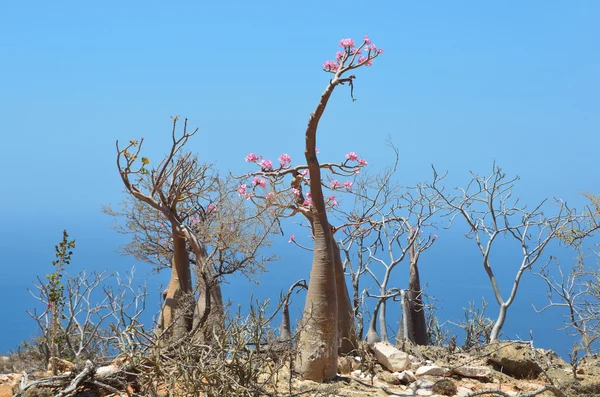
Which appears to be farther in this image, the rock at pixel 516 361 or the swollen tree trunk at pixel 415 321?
the swollen tree trunk at pixel 415 321

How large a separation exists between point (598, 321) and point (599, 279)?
0.60 meters

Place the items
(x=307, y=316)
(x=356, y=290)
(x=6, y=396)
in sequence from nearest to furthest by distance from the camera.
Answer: (x=6, y=396)
(x=307, y=316)
(x=356, y=290)

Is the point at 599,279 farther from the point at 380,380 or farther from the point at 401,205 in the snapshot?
the point at 380,380

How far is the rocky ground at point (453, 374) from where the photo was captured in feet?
20.5

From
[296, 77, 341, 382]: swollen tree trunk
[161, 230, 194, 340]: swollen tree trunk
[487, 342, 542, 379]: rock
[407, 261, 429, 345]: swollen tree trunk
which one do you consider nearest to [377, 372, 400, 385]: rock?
[296, 77, 341, 382]: swollen tree trunk

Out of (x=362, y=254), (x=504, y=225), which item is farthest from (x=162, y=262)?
(x=504, y=225)

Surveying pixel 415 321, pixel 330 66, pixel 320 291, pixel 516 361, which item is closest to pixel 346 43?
pixel 330 66

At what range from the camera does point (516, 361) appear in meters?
7.06

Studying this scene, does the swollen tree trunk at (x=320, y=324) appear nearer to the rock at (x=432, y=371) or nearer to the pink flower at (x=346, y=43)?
the rock at (x=432, y=371)

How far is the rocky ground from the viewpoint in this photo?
6.25m

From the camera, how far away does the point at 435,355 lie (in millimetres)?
7598

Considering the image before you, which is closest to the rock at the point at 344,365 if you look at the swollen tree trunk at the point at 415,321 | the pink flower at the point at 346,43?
the swollen tree trunk at the point at 415,321

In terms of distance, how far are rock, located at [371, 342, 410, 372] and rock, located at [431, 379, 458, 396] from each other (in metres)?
0.70

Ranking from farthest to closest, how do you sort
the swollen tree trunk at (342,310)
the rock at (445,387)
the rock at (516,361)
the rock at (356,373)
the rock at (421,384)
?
the swollen tree trunk at (342,310) < the rock at (516,361) < the rock at (356,373) < the rock at (421,384) < the rock at (445,387)
